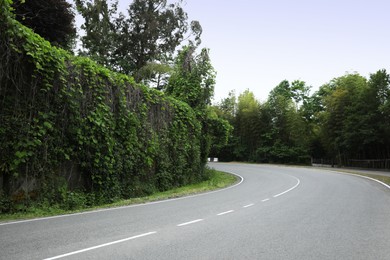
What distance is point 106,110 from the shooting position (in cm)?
1289

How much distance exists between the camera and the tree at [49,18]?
74.1 ft

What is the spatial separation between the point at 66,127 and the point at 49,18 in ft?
48.8

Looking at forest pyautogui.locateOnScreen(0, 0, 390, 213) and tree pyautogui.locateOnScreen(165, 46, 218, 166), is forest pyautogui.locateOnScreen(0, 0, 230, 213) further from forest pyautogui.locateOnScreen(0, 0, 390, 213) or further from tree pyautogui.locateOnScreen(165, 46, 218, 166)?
tree pyautogui.locateOnScreen(165, 46, 218, 166)

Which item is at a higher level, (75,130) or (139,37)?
(139,37)

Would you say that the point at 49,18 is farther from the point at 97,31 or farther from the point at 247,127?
the point at 247,127

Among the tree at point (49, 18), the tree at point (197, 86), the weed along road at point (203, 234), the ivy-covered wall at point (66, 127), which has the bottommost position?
the weed along road at point (203, 234)

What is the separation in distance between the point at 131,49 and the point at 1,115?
2889 cm

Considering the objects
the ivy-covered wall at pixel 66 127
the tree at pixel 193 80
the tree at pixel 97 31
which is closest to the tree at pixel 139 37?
the tree at pixel 97 31

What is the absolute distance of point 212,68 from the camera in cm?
2695

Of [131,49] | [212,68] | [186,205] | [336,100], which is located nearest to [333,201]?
[186,205]

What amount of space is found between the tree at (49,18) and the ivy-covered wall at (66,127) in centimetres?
1107

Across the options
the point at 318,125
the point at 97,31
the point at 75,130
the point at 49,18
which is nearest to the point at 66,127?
the point at 75,130

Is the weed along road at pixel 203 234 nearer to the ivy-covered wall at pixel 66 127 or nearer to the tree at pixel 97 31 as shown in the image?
the ivy-covered wall at pixel 66 127

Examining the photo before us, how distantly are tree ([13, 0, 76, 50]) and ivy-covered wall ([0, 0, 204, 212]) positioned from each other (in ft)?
36.3
